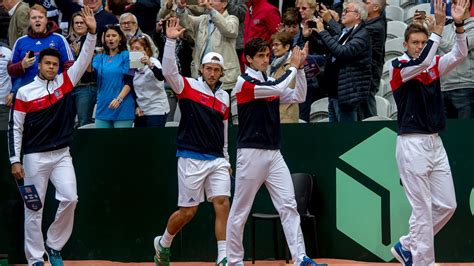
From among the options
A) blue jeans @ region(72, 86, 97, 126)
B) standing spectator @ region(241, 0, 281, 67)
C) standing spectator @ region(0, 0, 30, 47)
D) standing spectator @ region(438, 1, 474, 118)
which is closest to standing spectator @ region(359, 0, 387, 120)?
standing spectator @ region(438, 1, 474, 118)

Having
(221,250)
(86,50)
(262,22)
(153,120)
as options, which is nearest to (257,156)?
(221,250)

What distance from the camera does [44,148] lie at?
42.4 feet

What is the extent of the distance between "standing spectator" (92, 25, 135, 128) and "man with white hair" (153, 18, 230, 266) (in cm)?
194

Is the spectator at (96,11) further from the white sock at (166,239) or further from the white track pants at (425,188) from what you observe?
the white track pants at (425,188)

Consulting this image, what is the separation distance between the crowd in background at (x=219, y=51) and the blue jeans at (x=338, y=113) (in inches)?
0.5

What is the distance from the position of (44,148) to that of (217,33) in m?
3.32

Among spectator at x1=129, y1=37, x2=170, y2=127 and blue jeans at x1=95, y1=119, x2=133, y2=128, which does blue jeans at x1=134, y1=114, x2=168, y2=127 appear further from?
blue jeans at x1=95, y1=119, x2=133, y2=128

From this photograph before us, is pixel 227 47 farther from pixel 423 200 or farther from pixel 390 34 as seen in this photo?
pixel 423 200

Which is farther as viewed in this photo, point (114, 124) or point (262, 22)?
point (262, 22)

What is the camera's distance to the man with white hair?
12602 millimetres

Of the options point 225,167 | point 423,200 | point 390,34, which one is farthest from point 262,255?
point 390,34

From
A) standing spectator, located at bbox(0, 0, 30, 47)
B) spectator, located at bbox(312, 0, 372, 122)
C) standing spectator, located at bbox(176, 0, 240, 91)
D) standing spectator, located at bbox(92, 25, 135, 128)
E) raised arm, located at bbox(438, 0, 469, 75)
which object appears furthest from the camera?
standing spectator, located at bbox(0, 0, 30, 47)

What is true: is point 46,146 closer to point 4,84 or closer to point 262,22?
point 4,84

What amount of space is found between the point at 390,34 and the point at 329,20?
266 cm
